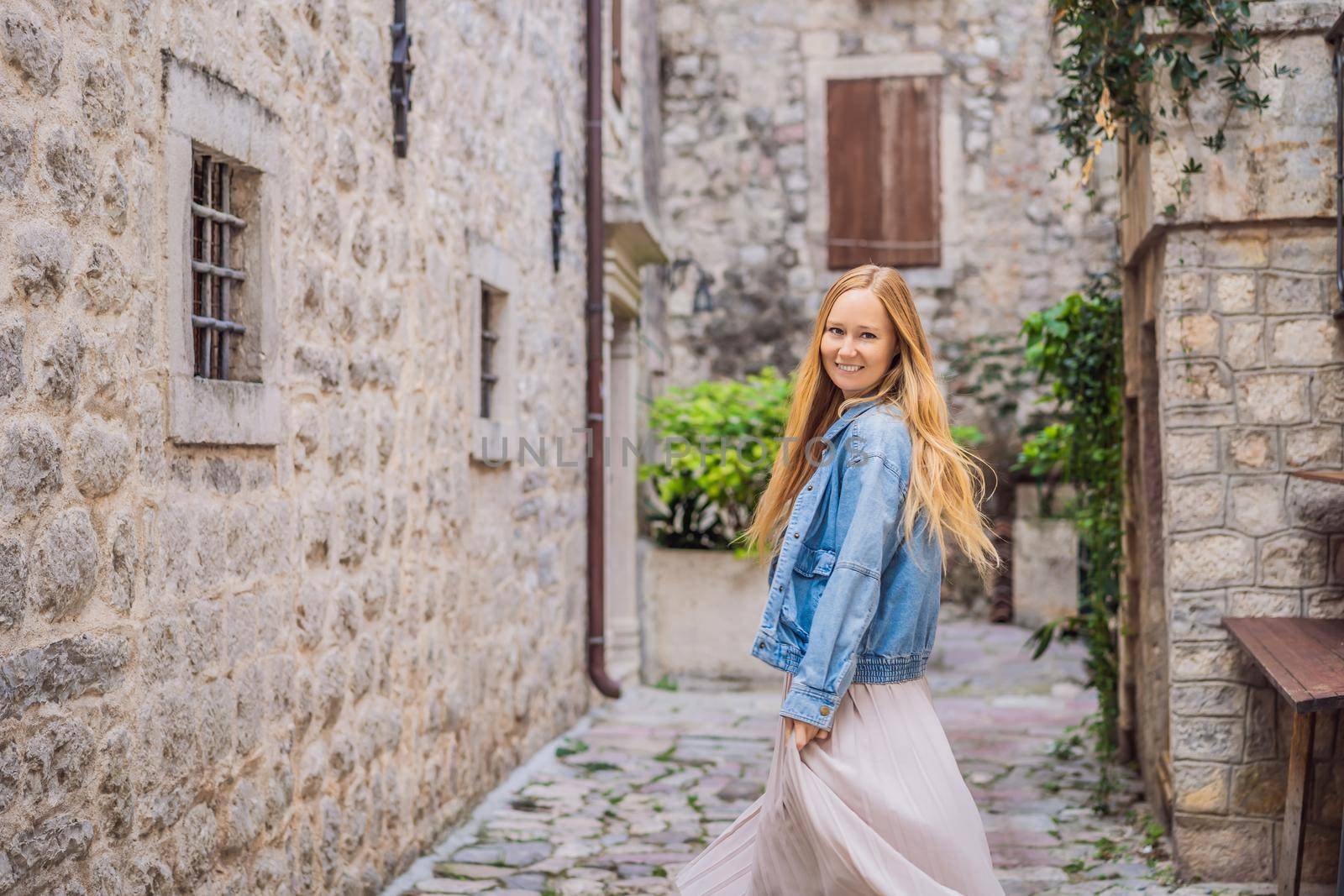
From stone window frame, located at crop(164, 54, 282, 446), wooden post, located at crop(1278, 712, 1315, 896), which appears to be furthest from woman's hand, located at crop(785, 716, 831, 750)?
wooden post, located at crop(1278, 712, 1315, 896)

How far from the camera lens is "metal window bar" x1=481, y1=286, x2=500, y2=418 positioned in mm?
5590

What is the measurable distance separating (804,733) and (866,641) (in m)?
0.22

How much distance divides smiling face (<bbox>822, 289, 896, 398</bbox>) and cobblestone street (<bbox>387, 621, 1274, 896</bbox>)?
2059mm

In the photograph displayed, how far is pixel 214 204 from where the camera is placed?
10.6 feet

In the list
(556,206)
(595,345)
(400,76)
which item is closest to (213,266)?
(400,76)

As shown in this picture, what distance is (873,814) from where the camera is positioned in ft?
8.42

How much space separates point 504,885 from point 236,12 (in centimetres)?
261

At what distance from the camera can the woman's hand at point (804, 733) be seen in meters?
2.61

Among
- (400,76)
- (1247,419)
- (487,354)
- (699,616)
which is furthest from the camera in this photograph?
(699,616)

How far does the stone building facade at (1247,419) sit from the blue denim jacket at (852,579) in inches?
70.2

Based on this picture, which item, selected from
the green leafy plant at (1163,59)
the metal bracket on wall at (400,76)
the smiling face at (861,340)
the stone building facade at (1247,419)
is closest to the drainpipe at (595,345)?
the metal bracket on wall at (400,76)

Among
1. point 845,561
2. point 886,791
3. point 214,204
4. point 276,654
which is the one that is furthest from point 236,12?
point 886,791

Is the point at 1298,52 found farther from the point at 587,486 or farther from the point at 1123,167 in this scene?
the point at 587,486

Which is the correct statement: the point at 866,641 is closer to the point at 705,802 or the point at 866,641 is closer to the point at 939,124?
the point at 705,802
